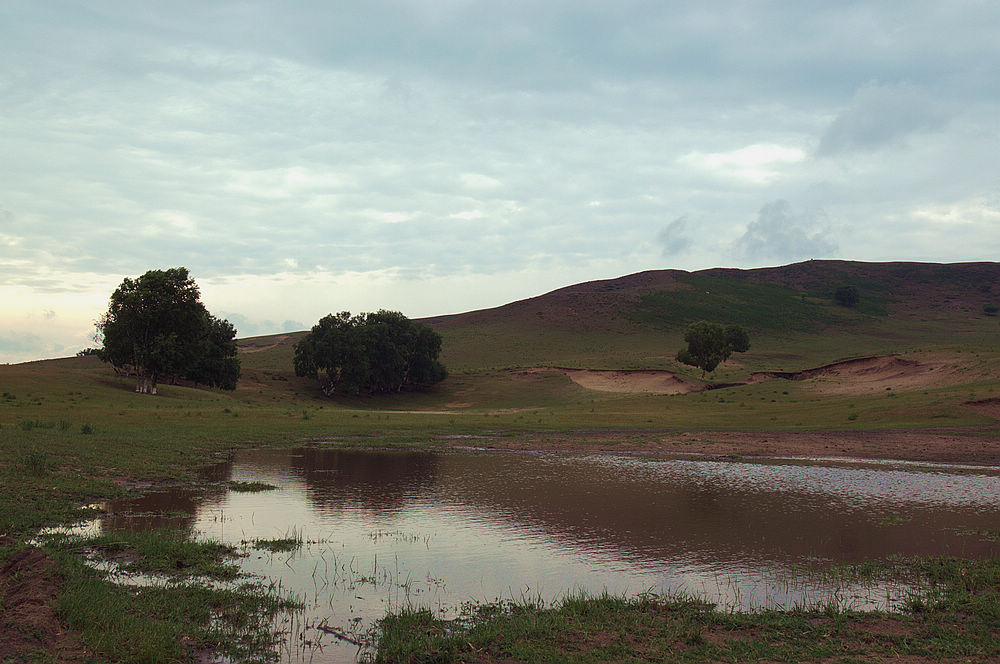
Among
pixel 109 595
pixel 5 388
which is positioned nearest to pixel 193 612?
pixel 109 595

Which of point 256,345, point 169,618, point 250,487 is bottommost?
point 250,487

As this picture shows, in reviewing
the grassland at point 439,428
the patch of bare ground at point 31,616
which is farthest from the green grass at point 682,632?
the patch of bare ground at point 31,616

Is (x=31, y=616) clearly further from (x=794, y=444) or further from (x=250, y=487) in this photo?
(x=794, y=444)

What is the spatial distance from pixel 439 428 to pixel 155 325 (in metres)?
35.8

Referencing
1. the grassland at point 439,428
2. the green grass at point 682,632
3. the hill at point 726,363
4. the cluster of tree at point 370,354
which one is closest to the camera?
the green grass at point 682,632

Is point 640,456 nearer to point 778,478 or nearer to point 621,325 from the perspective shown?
point 778,478

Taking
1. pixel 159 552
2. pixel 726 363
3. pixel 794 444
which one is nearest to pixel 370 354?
pixel 726 363

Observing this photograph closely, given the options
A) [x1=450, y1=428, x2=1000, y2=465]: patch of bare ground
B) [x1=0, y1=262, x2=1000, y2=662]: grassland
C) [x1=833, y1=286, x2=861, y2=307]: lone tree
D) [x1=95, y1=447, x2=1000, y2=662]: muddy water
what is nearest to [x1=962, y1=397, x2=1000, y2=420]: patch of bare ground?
[x1=0, y1=262, x2=1000, y2=662]: grassland

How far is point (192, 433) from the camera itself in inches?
1307

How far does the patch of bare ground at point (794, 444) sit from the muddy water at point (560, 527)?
4290mm

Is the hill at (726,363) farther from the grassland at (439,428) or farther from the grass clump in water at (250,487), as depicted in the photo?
the grass clump in water at (250,487)

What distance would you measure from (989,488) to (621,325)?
126 meters

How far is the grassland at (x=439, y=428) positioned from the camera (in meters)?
8.96

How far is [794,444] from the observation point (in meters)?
34.5
